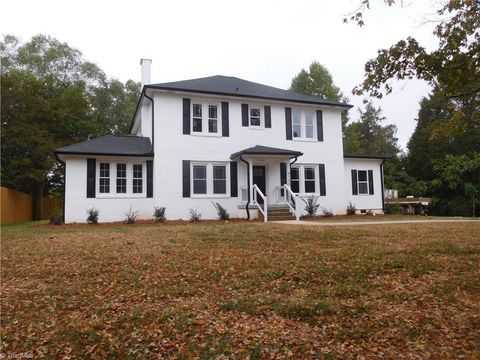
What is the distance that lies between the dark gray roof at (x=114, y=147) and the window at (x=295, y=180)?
7.08 m

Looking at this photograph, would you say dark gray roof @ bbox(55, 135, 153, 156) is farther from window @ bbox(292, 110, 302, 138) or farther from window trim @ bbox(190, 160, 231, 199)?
window @ bbox(292, 110, 302, 138)

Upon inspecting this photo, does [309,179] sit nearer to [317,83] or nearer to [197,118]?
[197,118]

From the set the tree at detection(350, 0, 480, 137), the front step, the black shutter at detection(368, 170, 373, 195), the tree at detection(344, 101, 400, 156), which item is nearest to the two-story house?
the front step

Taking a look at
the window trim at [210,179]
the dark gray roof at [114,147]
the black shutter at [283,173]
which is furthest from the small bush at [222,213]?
the dark gray roof at [114,147]

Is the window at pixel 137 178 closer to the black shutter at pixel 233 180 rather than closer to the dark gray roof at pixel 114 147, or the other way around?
the dark gray roof at pixel 114 147

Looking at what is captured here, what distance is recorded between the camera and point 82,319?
15.0 feet

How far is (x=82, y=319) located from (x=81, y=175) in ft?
41.9

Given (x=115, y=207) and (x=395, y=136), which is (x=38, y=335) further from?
(x=395, y=136)

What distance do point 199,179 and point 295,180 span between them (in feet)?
16.5

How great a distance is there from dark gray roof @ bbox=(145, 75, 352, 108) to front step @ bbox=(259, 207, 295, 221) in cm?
551

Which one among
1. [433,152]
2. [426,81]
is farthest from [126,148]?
Answer: [433,152]

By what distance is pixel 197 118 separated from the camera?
1784 centimetres

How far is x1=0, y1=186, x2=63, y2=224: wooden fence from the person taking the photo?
19.0 meters

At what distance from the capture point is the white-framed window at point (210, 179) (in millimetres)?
17594
